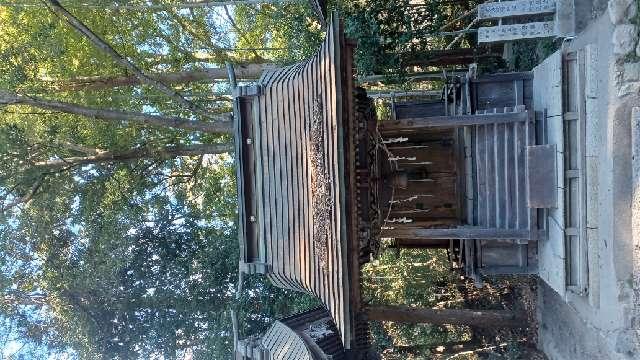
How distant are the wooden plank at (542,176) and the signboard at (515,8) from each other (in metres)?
2.63

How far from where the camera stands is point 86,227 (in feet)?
59.0

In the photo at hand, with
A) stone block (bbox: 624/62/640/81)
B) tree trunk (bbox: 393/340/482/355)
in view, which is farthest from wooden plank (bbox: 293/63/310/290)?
tree trunk (bbox: 393/340/482/355)

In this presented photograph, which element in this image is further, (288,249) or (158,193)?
(158,193)

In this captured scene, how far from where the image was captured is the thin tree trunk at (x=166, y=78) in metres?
17.0

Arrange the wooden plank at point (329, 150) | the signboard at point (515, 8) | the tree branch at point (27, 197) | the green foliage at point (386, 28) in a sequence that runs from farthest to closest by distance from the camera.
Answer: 1. the tree branch at point (27, 197)
2. the green foliage at point (386, 28)
3. the signboard at point (515, 8)
4. the wooden plank at point (329, 150)

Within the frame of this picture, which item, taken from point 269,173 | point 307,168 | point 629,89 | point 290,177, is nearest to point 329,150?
point 307,168

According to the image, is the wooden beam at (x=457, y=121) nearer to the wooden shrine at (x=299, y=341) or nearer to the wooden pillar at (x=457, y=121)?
the wooden pillar at (x=457, y=121)

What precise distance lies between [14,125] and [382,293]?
13130 mm

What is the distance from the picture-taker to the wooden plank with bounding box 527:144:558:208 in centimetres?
894

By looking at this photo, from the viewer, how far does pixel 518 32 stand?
33.4ft

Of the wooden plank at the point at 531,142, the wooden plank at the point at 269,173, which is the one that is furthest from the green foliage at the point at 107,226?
the wooden plank at the point at 531,142

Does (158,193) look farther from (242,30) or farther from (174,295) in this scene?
(242,30)

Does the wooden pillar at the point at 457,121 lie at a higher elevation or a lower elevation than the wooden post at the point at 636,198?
higher

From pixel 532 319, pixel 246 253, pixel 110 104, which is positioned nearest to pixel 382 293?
pixel 532 319
